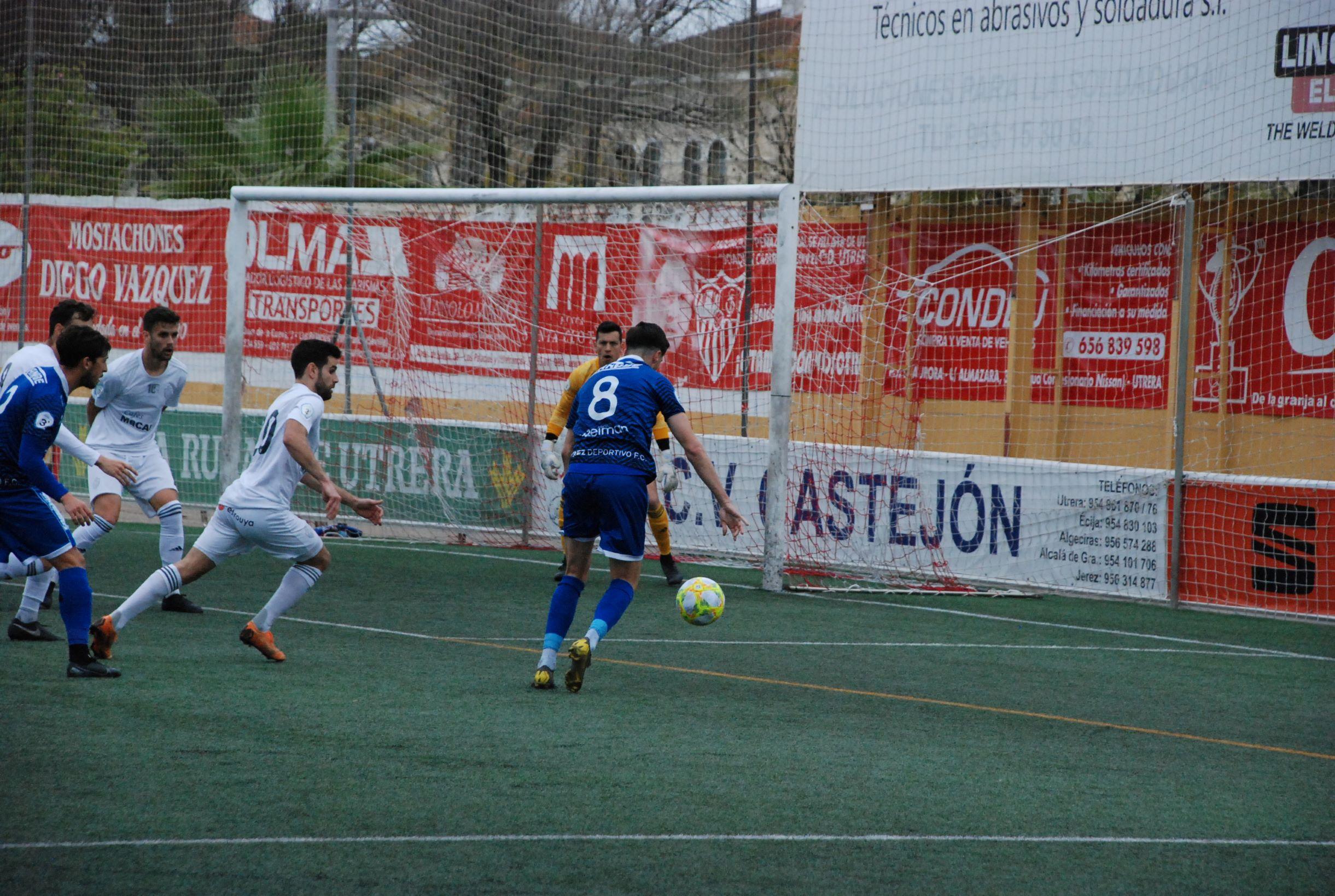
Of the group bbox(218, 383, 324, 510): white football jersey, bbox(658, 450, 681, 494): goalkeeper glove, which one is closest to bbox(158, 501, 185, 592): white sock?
bbox(218, 383, 324, 510): white football jersey

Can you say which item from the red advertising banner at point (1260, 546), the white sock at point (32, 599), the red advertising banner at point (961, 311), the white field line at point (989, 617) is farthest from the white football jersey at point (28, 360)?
the red advertising banner at point (961, 311)

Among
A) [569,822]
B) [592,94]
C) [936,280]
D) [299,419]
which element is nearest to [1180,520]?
[936,280]

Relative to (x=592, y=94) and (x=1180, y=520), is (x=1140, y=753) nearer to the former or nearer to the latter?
(x=1180, y=520)

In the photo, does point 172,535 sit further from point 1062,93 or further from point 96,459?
point 1062,93

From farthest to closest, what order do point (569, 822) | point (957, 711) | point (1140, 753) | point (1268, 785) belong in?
point (957, 711), point (1140, 753), point (1268, 785), point (569, 822)

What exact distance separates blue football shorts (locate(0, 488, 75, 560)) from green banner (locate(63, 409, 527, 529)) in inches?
288

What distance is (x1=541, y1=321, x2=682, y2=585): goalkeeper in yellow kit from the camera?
1067cm

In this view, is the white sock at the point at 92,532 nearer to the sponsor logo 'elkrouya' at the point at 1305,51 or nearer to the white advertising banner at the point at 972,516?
the white advertising banner at the point at 972,516

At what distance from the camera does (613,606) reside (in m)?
7.49

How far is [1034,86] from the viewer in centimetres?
1320

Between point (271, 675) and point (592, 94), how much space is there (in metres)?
18.9

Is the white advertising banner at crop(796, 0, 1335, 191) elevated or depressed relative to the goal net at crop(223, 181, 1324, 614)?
elevated

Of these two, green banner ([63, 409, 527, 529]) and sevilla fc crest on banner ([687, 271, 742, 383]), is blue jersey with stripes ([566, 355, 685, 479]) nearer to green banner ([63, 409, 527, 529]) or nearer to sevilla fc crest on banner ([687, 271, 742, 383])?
sevilla fc crest on banner ([687, 271, 742, 383])

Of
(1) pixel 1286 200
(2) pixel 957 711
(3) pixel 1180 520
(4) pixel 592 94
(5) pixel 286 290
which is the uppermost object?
(4) pixel 592 94
